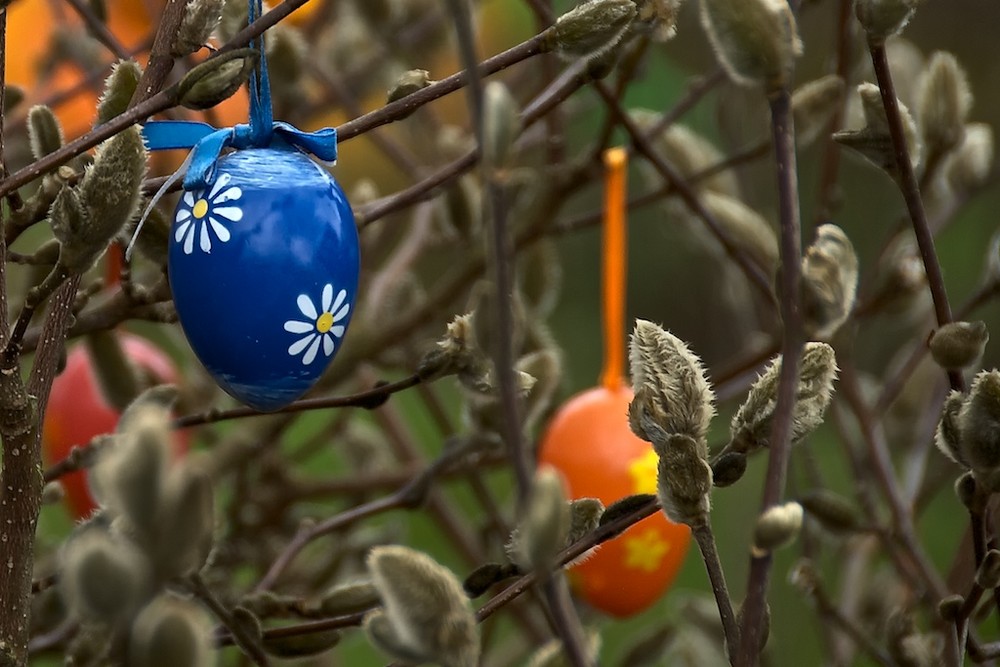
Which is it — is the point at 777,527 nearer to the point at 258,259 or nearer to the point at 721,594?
the point at 721,594

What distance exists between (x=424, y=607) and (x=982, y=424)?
0.21 meters

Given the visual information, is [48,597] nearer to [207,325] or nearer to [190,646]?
[207,325]

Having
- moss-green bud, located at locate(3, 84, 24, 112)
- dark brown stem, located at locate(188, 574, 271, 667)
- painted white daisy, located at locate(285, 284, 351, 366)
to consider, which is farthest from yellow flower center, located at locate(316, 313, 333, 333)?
moss-green bud, located at locate(3, 84, 24, 112)

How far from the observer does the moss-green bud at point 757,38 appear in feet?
1.15

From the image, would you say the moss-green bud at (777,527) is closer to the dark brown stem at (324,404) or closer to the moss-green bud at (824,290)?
the moss-green bud at (824,290)

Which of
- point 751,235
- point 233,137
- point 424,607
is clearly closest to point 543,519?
point 424,607

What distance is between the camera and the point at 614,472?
664 mm

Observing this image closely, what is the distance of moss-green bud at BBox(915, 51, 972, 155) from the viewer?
618mm

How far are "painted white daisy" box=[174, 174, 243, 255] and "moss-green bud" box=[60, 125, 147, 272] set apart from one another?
0.05m

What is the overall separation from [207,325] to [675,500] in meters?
0.19

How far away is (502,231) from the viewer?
286 mm

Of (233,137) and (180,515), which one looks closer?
(180,515)

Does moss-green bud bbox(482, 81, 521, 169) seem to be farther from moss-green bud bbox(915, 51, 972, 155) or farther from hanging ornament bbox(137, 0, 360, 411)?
moss-green bud bbox(915, 51, 972, 155)

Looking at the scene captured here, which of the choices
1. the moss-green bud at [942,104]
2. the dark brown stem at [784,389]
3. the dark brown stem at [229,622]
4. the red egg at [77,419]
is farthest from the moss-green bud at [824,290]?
the red egg at [77,419]
